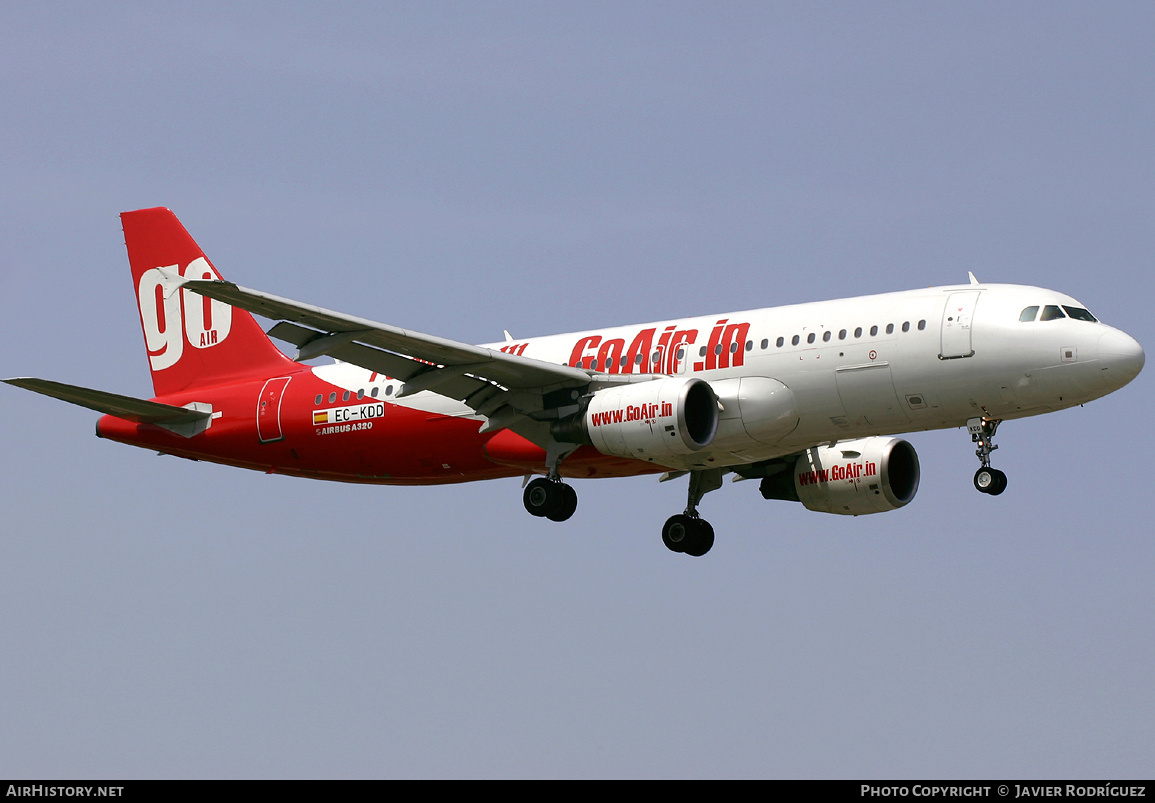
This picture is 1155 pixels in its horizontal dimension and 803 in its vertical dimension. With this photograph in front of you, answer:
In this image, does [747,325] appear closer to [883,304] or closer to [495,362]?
[883,304]

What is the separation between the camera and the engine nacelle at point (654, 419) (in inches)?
1323

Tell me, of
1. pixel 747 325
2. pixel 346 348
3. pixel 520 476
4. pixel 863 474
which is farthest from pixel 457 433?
pixel 863 474

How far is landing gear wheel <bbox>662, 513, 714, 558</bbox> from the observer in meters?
39.6

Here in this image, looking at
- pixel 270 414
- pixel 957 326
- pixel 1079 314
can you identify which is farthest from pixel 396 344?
pixel 1079 314

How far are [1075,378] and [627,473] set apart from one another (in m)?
10.4

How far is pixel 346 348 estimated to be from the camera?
33938 millimetres

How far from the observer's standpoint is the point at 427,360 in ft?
114

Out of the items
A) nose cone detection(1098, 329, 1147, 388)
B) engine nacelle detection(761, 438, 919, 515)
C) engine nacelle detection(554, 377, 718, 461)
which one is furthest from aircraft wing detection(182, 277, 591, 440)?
nose cone detection(1098, 329, 1147, 388)

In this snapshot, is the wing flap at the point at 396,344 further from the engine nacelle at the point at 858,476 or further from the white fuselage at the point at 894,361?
the engine nacelle at the point at 858,476

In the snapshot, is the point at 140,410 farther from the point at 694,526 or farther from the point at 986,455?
the point at 986,455

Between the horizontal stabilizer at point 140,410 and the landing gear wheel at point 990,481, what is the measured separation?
1908 cm

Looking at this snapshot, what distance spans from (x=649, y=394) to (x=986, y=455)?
7056mm

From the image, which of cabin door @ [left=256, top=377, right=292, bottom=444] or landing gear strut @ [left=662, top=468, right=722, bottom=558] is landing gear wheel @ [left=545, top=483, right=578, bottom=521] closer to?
landing gear strut @ [left=662, top=468, right=722, bottom=558]

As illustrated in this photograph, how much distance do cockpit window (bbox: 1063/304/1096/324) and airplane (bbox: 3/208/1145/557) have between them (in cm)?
5
